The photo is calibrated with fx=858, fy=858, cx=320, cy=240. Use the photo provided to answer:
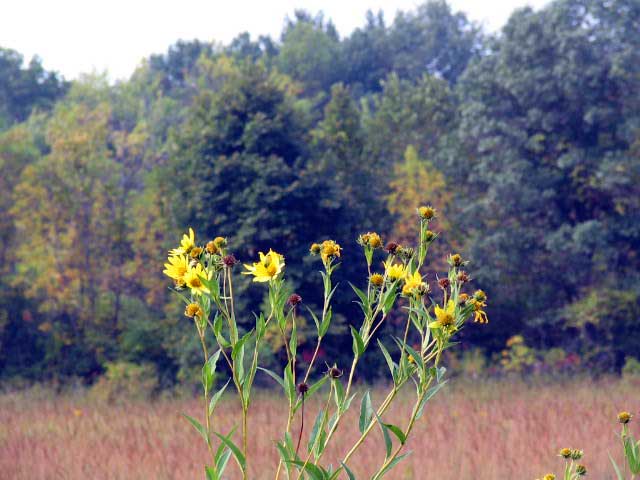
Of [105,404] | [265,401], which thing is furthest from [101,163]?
[265,401]

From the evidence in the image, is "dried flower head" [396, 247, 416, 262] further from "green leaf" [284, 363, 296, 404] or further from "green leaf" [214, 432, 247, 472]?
"green leaf" [214, 432, 247, 472]

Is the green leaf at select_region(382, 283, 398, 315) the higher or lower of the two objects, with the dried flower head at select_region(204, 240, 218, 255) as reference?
lower

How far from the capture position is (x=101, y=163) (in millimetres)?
15844

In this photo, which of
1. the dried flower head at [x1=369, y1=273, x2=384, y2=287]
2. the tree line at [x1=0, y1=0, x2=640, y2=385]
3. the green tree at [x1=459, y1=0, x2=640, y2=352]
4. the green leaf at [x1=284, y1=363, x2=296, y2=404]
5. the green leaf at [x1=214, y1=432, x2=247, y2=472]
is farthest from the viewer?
the green tree at [x1=459, y1=0, x2=640, y2=352]

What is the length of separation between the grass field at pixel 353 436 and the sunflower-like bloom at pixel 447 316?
2330 mm

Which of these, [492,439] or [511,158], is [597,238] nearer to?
[511,158]

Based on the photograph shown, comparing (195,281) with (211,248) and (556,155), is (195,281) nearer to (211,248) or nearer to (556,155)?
(211,248)

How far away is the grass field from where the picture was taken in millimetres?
6066

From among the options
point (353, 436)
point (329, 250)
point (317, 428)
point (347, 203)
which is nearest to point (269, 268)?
point (329, 250)

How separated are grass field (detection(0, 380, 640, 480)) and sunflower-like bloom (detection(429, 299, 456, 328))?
2330 mm

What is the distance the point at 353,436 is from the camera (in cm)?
764

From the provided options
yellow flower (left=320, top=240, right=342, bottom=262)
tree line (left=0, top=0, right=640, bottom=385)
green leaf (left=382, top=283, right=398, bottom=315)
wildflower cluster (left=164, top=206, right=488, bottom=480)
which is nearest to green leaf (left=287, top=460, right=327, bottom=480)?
wildflower cluster (left=164, top=206, right=488, bottom=480)

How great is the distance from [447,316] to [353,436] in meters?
5.72

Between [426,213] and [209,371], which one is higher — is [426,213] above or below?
above
